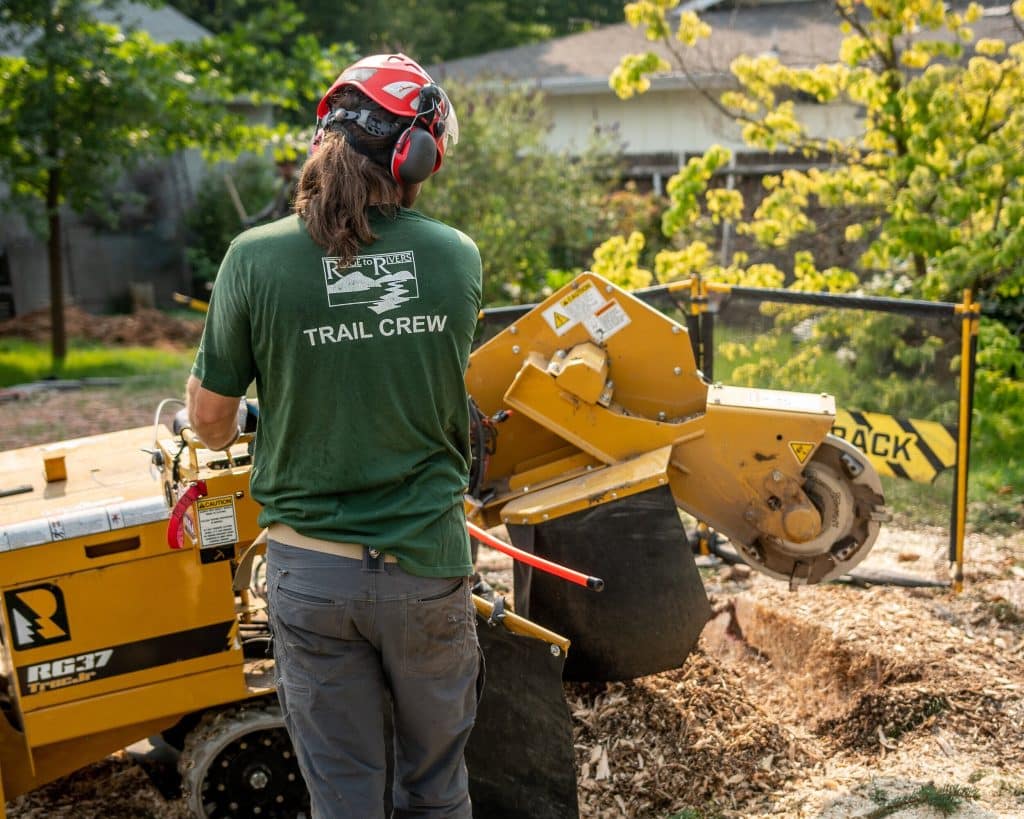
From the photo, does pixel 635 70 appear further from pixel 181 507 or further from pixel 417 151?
pixel 417 151

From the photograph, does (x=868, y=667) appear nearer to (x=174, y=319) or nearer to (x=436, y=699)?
(x=436, y=699)

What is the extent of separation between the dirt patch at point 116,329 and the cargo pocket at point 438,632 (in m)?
14.7

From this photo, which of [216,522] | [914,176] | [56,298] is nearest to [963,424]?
[914,176]

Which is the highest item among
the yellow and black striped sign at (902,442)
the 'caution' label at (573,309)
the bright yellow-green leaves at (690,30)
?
the bright yellow-green leaves at (690,30)

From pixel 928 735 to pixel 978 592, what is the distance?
Answer: 1.53 metres

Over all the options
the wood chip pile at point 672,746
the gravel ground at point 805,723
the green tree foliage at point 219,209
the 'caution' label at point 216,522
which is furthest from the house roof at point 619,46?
the 'caution' label at point 216,522

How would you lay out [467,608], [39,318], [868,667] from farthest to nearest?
[39,318] → [868,667] → [467,608]

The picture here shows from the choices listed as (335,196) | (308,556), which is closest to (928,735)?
(308,556)

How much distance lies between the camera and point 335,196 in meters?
2.49

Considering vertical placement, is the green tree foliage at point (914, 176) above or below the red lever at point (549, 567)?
above

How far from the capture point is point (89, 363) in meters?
14.2

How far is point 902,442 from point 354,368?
3910mm

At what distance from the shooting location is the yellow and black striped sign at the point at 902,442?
18.2ft

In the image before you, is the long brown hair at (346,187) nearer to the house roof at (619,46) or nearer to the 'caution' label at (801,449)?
the 'caution' label at (801,449)
